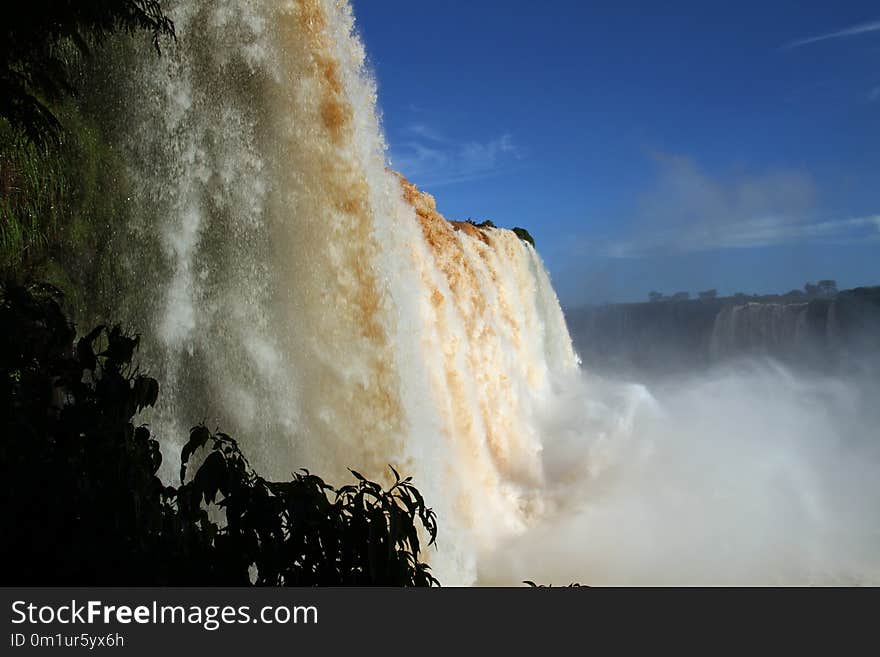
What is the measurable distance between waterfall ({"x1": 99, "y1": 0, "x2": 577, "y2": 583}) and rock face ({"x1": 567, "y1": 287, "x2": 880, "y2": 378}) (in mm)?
30058

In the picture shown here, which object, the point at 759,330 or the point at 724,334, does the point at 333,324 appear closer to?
the point at 759,330

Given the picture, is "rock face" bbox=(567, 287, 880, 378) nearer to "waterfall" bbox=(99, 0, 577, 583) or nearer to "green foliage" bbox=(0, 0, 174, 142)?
"waterfall" bbox=(99, 0, 577, 583)

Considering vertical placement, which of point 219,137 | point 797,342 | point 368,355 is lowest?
point 368,355

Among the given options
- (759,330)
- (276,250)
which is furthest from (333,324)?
(759,330)

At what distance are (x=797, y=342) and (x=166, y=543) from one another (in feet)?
120

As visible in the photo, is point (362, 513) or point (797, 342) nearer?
point (362, 513)

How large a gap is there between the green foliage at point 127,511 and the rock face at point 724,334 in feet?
112

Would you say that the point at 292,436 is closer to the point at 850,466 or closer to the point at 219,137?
the point at 219,137

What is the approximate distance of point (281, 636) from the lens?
161 centimetres

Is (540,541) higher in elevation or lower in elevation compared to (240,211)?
lower

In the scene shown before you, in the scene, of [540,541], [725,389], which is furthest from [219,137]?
[725,389]

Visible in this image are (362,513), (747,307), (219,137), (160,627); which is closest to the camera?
(160,627)

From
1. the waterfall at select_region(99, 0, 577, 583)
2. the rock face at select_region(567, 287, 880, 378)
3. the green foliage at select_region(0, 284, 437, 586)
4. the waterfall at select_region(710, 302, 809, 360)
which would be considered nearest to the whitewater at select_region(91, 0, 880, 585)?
the waterfall at select_region(99, 0, 577, 583)

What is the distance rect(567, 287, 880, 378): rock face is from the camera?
30.9 meters
